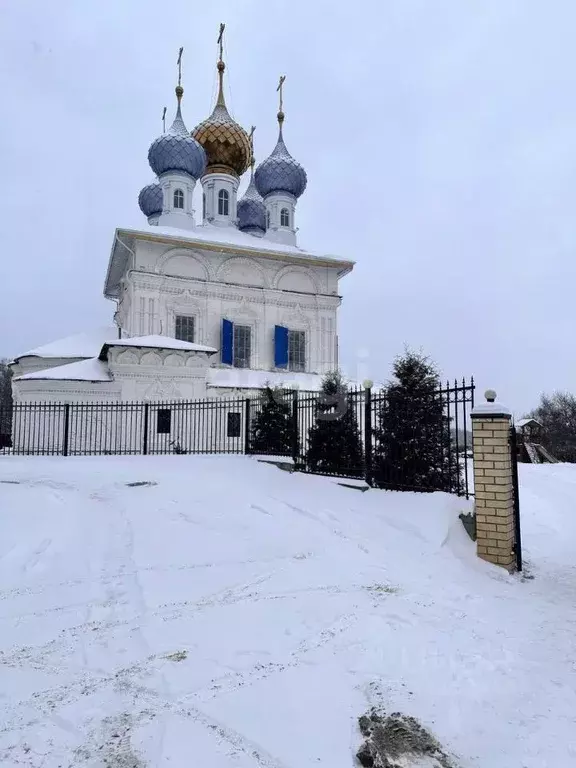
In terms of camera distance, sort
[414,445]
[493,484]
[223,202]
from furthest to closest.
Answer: [223,202]
[414,445]
[493,484]

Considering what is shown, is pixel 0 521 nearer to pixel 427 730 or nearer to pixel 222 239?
pixel 427 730

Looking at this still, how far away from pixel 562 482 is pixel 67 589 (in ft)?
40.9

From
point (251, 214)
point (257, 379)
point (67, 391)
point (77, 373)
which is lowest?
point (67, 391)

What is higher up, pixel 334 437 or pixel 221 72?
pixel 221 72

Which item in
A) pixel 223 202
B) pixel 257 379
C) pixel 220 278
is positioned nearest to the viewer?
pixel 257 379

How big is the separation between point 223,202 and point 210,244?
5457 millimetres

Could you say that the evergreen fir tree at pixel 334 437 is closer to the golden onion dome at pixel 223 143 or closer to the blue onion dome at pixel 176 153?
the blue onion dome at pixel 176 153

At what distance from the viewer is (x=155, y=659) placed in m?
3.35

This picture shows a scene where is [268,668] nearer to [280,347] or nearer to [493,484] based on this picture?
[493,484]

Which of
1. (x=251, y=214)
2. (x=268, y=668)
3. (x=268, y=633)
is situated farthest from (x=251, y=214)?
(x=268, y=668)

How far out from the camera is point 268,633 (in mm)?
3756

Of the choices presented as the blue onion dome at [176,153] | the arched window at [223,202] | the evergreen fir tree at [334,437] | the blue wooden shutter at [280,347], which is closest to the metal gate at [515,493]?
the evergreen fir tree at [334,437]

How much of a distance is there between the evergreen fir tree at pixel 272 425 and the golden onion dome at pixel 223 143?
18.4 m

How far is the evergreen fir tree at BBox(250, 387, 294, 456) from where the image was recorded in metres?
12.0
